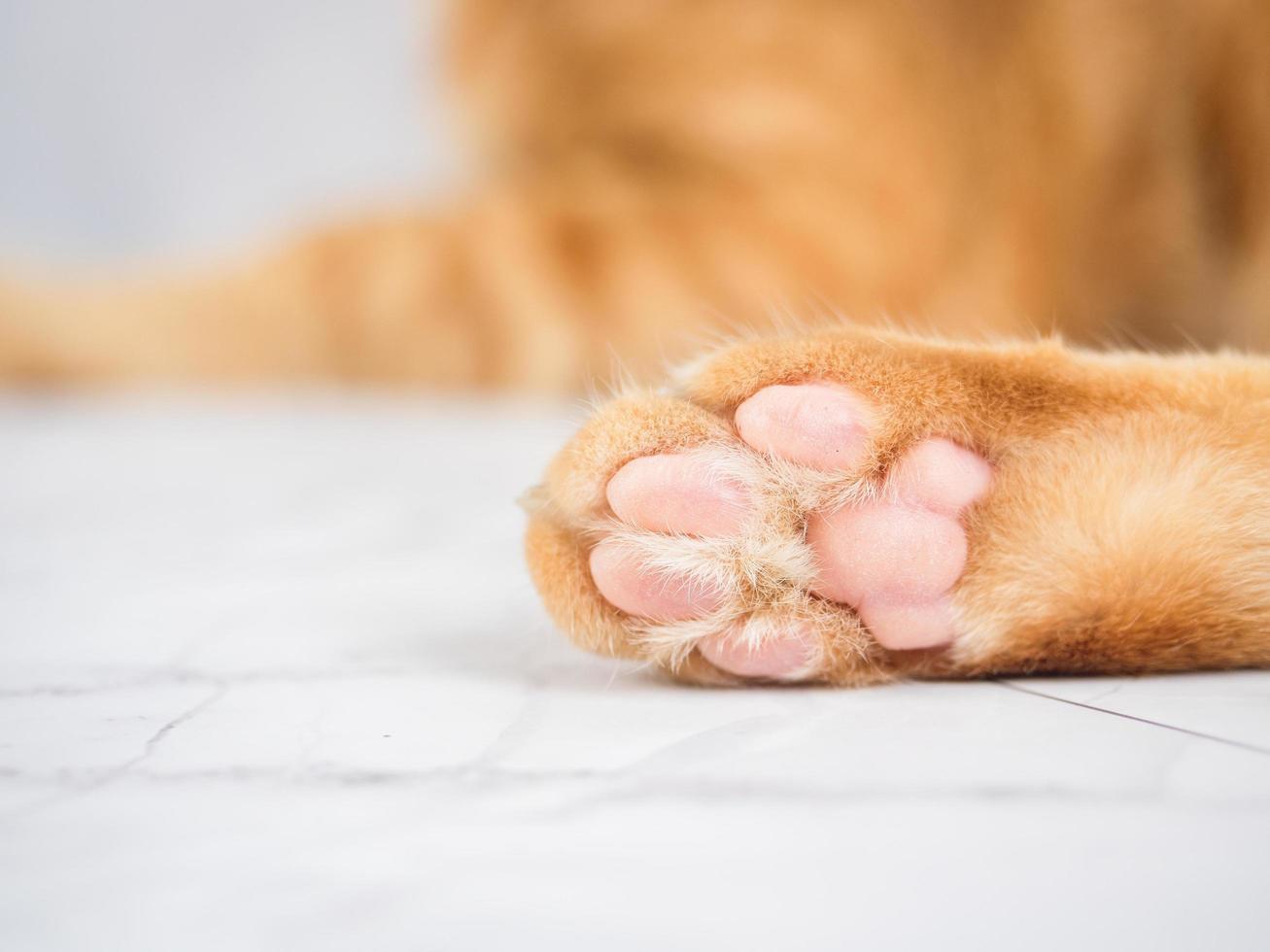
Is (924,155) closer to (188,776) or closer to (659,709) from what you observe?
(659,709)

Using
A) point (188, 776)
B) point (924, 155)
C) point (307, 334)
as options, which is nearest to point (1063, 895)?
point (188, 776)

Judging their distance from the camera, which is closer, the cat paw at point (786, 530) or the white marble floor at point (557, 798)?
the white marble floor at point (557, 798)

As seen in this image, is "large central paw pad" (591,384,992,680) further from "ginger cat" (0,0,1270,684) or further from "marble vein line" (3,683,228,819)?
"marble vein line" (3,683,228,819)

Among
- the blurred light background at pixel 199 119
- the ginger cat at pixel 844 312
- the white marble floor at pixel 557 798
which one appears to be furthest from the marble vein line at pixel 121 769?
the blurred light background at pixel 199 119

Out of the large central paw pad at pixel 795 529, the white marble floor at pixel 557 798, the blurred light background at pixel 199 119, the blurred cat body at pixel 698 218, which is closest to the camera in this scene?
the white marble floor at pixel 557 798

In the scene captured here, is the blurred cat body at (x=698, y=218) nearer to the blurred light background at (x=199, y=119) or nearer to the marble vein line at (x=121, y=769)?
the blurred light background at (x=199, y=119)

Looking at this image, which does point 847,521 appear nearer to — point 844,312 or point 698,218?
point 844,312

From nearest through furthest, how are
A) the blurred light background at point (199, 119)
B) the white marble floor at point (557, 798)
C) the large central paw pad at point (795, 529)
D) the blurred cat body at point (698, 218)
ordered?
the white marble floor at point (557, 798), the large central paw pad at point (795, 529), the blurred cat body at point (698, 218), the blurred light background at point (199, 119)
